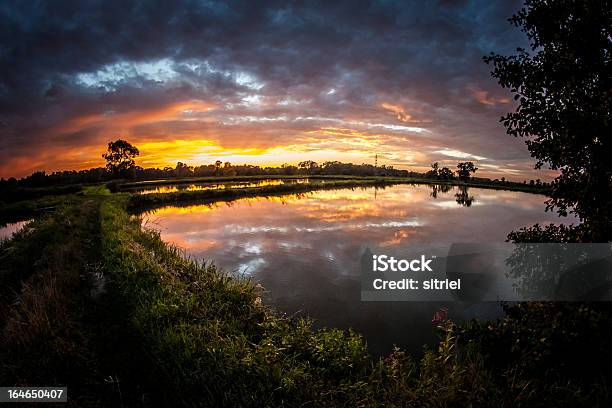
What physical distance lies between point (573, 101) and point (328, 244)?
45.5ft

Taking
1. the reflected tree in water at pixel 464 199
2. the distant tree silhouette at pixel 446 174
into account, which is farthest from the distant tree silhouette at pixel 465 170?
the reflected tree in water at pixel 464 199

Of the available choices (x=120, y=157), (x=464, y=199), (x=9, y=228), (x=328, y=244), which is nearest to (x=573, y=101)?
(x=328, y=244)

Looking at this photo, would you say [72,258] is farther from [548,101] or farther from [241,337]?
[548,101]

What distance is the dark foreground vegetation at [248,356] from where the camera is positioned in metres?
4.41

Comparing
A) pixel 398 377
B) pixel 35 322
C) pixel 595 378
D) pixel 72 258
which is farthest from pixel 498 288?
pixel 72 258

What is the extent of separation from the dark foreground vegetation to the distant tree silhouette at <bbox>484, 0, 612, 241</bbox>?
1781 mm

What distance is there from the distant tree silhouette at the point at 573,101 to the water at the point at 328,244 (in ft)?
17.5

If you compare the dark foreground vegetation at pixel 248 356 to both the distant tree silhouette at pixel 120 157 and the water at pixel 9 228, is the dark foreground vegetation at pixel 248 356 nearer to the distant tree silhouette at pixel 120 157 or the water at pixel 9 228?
the water at pixel 9 228

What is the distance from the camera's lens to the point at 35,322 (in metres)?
6.36

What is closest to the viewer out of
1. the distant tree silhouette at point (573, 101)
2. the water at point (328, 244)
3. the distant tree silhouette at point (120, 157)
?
the distant tree silhouette at point (573, 101)

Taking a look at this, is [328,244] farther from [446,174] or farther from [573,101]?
[446,174]

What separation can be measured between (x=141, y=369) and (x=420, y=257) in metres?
13.1

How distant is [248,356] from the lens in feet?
17.4

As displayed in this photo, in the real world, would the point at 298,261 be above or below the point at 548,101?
below
